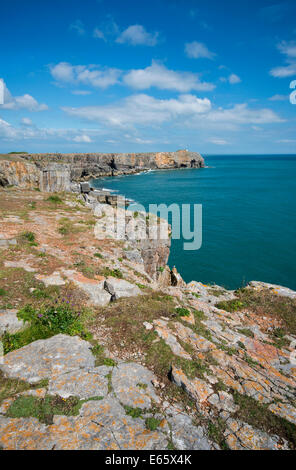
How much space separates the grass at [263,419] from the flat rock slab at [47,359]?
4.14 meters

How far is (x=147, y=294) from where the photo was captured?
10867 millimetres

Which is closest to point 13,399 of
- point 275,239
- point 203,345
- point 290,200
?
point 203,345

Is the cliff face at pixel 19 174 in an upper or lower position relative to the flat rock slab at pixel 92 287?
upper

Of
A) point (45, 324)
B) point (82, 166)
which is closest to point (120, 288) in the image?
point (45, 324)

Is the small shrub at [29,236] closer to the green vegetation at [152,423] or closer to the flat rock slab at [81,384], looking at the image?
the flat rock slab at [81,384]

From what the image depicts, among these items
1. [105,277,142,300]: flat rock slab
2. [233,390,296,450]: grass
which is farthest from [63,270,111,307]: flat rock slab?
[233,390,296,450]: grass

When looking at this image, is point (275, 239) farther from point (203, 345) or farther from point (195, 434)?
point (195, 434)

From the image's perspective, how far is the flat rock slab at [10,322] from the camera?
724cm

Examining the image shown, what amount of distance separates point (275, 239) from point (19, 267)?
128 feet

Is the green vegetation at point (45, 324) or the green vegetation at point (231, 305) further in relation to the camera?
the green vegetation at point (231, 305)

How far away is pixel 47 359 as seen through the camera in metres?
6.41

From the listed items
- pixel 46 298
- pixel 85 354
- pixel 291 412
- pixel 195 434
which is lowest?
pixel 291 412

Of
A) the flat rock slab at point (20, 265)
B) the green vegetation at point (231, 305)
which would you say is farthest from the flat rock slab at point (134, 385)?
the green vegetation at point (231, 305)

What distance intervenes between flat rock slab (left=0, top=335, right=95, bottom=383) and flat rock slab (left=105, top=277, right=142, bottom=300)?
3.01 metres
